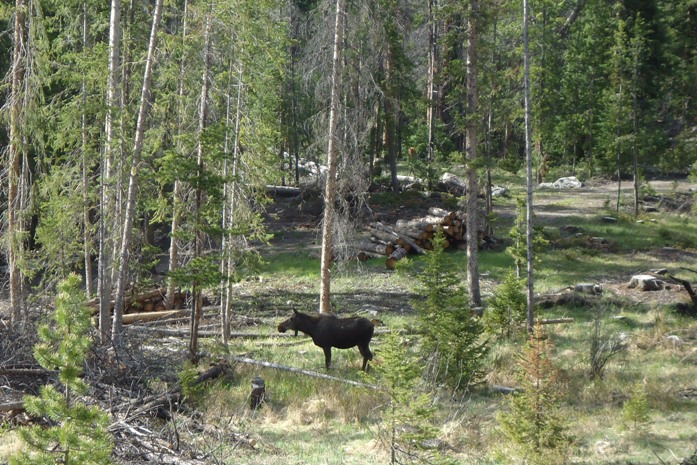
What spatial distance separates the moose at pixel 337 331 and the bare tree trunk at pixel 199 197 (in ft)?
7.36

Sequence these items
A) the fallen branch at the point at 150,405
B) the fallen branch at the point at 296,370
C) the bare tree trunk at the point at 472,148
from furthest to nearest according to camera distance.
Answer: the bare tree trunk at the point at 472,148
the fallen branch at the point at 296,370
the fallen branch at the point at 150,405

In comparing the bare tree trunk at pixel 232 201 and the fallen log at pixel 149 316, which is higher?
the bare tree trunk at pixel 232 201

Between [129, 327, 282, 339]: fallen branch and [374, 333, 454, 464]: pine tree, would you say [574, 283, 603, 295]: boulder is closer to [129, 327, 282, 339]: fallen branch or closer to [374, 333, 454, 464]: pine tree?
[129, 327, 282, 339]: fallen branch

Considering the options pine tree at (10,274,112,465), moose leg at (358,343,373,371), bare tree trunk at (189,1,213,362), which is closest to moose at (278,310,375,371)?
moose leg at (358,343,373,371)

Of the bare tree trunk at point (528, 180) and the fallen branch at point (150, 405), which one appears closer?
the fallen branch at point (150, 405)

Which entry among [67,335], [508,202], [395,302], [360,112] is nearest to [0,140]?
[360,112]

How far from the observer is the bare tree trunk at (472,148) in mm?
21250

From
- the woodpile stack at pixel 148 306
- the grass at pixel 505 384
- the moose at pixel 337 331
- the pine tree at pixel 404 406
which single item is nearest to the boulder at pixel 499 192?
the grass at pixel 505 384

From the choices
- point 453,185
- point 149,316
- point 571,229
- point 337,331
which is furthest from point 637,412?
point 453,185

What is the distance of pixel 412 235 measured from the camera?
96.9ft

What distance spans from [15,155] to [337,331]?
8262 millimetres

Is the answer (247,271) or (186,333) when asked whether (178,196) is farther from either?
(186,333)

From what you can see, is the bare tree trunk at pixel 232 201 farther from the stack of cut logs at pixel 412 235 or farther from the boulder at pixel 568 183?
the boulder at pixel 568 183

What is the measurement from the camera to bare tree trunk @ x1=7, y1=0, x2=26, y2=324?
1739 cm
